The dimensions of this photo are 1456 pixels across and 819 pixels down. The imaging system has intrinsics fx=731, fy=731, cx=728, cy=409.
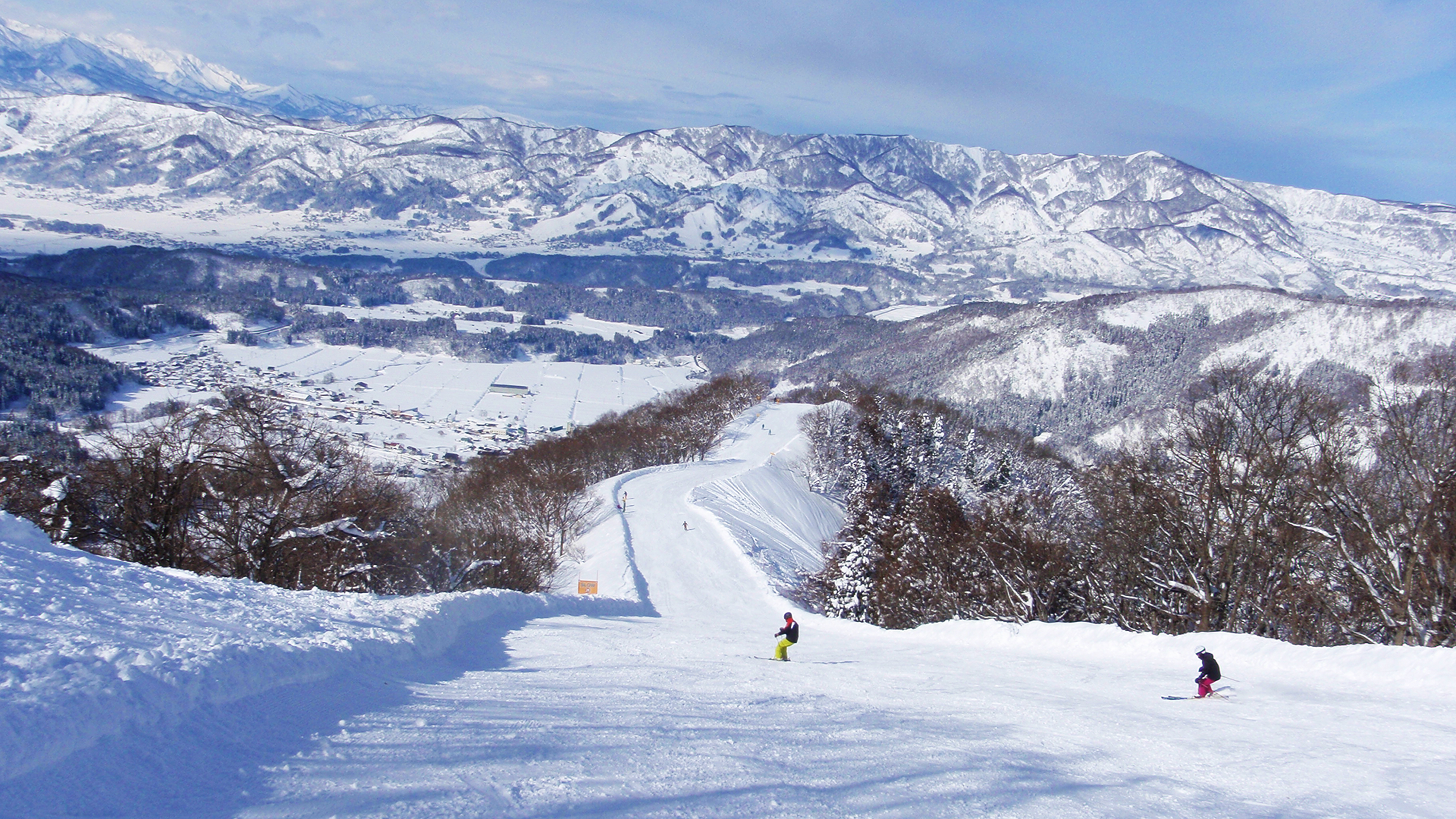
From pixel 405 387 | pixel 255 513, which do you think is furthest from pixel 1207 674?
pixel 405 387

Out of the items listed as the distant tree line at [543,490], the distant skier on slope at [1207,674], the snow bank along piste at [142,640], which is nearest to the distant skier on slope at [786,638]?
the snow bank along piste at [142,640]

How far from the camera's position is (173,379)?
375ft

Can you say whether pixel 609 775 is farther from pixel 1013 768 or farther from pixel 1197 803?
pixel 1197 803

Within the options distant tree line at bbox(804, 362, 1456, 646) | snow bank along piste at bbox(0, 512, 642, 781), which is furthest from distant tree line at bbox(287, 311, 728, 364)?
snow bank along piste at bbox(0, 512, 642, 781)

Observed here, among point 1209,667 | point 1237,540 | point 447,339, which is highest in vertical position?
point 447,339

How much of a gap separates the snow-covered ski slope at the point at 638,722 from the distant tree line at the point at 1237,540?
20.8 feet

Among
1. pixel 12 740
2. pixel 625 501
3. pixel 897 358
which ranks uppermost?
pixel 897 358

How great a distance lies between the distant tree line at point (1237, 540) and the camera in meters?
16.2

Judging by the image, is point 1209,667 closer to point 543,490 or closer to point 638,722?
point 638,722

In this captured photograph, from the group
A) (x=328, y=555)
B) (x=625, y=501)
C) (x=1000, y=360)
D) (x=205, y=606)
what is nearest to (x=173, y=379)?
(x=625, y=501)

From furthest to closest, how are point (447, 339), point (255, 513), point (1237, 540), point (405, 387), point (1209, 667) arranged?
point (447, 339) < point (405, 387) < point (1237, 540) < point (255, 513) < point (1209, 667)

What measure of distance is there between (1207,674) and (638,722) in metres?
8.62

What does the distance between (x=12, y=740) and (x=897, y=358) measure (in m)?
183

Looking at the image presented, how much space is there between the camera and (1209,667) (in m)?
10.6
